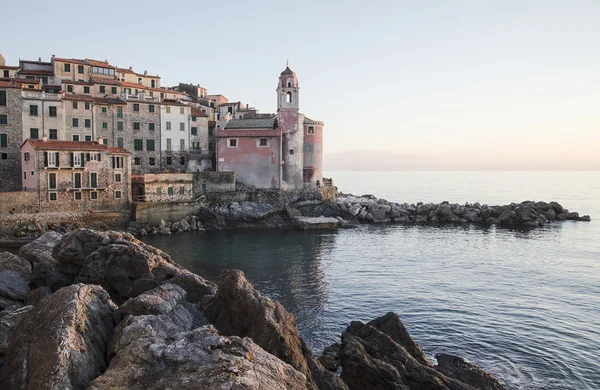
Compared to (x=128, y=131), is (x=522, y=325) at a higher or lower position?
lower

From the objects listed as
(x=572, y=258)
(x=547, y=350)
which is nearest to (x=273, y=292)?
(x=547, y=350)

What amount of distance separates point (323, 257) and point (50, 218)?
29085mm

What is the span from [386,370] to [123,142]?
54.0 meters

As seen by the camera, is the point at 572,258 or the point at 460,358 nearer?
the point at 460,358

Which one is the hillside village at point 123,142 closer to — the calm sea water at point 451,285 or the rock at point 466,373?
the calm sea water at point 451,285

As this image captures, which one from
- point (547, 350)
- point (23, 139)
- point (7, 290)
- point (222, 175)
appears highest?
point (23, 139)

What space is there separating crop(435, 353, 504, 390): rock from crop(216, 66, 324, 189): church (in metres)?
45.9

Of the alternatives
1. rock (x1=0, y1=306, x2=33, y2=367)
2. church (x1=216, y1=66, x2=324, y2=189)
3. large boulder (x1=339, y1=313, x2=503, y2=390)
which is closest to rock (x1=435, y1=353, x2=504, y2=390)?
large boulder (x1=339, y1=313, x2=503, y2=390)

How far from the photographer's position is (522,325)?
24.1 metres

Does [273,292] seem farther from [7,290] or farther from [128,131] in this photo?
[128,131]

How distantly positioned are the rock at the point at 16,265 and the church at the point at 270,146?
39.1m

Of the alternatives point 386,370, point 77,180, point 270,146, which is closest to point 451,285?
point 386,370

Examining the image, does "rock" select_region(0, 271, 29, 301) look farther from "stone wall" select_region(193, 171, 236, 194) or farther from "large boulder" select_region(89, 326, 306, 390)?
"stone wall" select_region(193, 171, 236, 194)

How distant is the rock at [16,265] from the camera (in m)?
23.4
